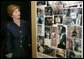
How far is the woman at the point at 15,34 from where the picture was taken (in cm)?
127

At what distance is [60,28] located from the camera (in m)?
1.25

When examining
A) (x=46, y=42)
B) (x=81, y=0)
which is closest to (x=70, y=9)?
(x=81, y=0)

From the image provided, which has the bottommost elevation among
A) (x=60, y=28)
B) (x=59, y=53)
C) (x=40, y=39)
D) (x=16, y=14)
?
(x=59, y=53)

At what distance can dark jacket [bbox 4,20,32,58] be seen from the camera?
1.28 metres

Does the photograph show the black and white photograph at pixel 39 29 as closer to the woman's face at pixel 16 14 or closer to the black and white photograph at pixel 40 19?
the black and white photograph at pixel 40 19

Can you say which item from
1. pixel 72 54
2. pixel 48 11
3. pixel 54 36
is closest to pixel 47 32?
pixel 54 36

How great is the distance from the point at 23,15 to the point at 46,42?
318 millimetres

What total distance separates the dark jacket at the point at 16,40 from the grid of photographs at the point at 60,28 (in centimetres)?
12

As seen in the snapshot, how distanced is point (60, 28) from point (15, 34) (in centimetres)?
39

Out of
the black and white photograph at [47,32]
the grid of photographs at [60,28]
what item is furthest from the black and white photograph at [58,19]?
the black and white photograph at [47,32]

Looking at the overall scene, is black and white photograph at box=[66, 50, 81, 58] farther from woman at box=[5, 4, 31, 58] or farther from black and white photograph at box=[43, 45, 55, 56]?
woman at box=[5, 4, 31, 58]

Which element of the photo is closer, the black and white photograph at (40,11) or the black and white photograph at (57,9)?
the black and white photograph at (57,9)

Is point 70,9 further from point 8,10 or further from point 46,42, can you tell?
point 8,10

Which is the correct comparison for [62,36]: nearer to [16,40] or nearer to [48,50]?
[48,50]
